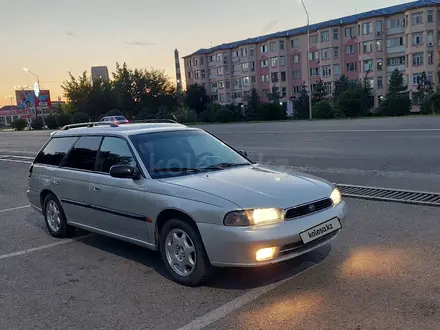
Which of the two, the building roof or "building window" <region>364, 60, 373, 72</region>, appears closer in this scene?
the building roof

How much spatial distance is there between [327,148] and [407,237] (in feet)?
33.3

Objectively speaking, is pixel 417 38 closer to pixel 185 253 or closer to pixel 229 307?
pixel 185 253

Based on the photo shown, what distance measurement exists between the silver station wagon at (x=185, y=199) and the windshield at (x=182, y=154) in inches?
0.5

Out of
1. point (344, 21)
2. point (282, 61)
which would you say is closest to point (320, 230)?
point (344, 21)

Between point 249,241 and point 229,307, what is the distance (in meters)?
0.59

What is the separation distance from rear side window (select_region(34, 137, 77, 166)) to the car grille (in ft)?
11.1

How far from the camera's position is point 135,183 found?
4613mm

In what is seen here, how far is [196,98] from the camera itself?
3280 inches

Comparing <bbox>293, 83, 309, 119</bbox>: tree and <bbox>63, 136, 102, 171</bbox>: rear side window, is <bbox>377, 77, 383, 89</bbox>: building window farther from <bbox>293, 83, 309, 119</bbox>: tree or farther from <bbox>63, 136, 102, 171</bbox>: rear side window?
<bbox>63, 136, 102, 171</bbox>: rear side window

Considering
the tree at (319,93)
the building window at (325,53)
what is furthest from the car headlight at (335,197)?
the building window at (325,53)

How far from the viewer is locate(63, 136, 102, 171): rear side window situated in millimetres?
5432

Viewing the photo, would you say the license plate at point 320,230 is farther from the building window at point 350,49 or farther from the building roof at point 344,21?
the building window at point 350,49

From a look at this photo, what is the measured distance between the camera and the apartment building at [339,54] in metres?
62.5

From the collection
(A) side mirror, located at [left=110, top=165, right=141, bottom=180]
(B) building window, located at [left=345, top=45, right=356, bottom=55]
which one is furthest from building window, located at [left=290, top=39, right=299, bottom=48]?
(A) side mirror, located at [left=110, top=165, right=141, bottom=180]
